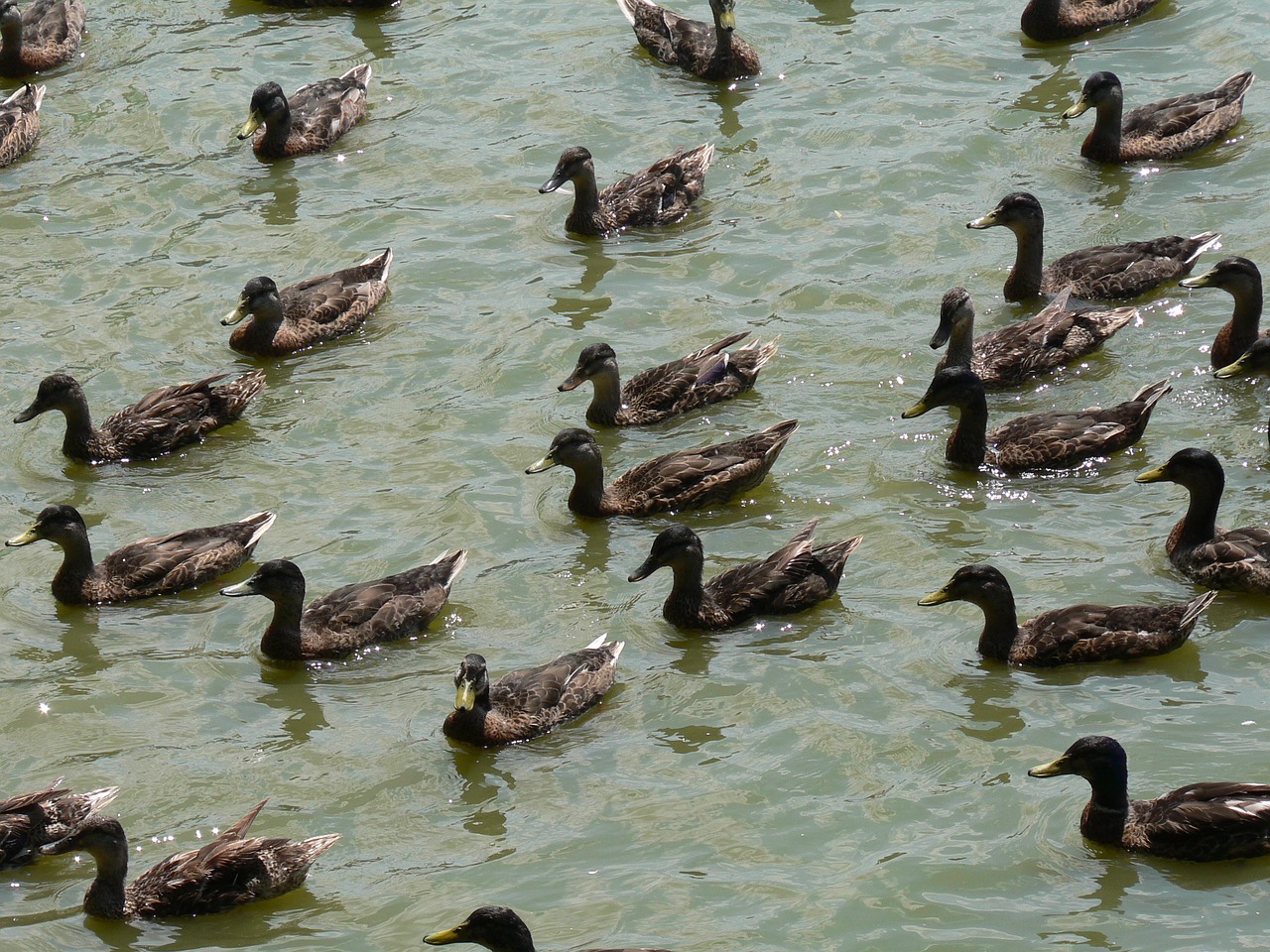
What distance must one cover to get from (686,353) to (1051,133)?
4.94 meters

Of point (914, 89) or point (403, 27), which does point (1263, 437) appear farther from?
point (403, 27)

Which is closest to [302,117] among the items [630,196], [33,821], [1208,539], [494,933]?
[630,196]

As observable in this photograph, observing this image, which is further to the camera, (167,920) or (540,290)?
(540,290)

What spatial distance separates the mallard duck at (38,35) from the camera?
21.0 m

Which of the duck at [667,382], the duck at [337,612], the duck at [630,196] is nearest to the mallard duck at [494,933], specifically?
the duck at [337,612]

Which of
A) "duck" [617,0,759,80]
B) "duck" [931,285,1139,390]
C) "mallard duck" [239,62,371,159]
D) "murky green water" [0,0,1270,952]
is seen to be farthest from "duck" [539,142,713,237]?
"duck" [931,285,1139,390]

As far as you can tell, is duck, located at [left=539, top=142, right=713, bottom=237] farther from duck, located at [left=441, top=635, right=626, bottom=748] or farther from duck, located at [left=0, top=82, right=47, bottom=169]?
duck, located at [left=441, top=635, right=626, bottom=748]

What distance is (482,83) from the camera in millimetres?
20641

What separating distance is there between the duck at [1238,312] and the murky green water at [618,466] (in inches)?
8.0

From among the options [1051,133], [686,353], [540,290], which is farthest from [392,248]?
[1051,133]

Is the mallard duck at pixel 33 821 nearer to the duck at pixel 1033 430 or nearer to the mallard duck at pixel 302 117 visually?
the duck at pixel 1033 430

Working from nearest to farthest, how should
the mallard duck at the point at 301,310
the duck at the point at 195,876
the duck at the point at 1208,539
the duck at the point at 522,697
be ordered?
the duck at the point at 195,876
the duck at the point at 522,697
the duck at the point at 1208,539
the mallard duck at the point at 301,310

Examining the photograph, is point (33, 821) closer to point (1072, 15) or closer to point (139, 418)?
point (139, 418)

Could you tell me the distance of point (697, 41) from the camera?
804 inches
